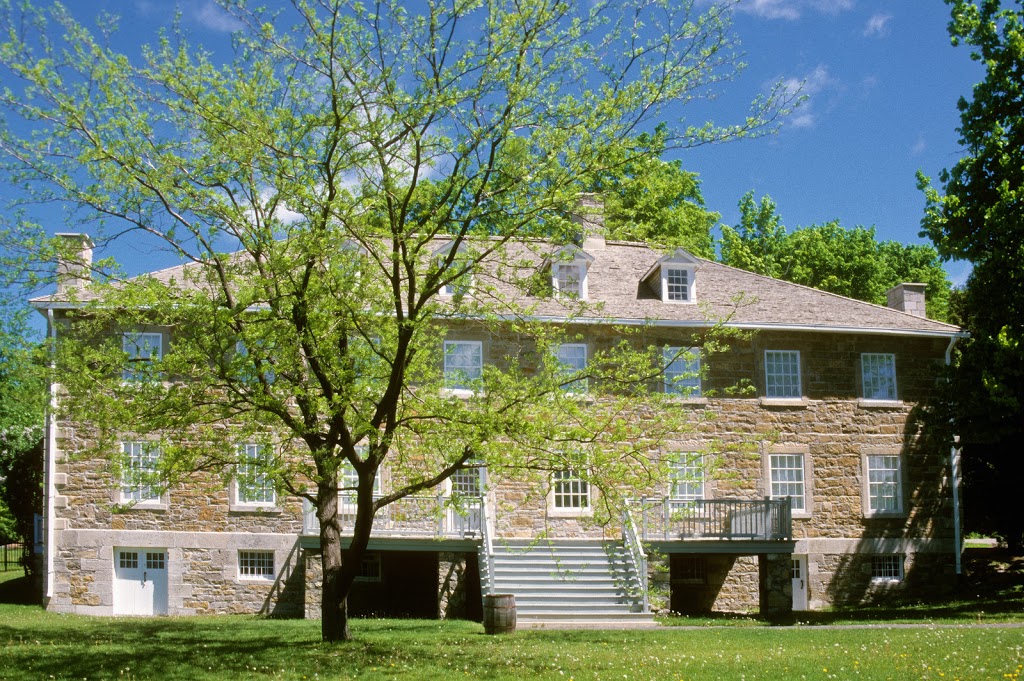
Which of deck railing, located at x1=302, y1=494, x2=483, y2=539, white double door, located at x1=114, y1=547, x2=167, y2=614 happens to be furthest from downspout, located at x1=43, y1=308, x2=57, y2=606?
deck railing, located at x1=302, y1=494, x2=483, y2=539

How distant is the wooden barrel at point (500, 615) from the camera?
18.7 meters

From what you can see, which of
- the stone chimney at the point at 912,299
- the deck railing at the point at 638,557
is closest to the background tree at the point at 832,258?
the stone chimney at the point at 912,299

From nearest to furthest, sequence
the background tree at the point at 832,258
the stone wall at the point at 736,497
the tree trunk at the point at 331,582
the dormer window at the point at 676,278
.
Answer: the tree trunk at the point at 331,582
the stone wall at the point at 736,497
the dormer window at the point at 676,278
the background tree at the point at 832,258

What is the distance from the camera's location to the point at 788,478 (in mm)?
26375

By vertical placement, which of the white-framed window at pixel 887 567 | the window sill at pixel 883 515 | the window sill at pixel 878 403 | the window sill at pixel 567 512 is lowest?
the white-framed window at pixel 887 567

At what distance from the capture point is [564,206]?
13406 millimetres

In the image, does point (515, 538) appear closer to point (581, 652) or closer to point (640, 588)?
point (640, 588)

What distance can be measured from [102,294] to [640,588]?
11.5 metres

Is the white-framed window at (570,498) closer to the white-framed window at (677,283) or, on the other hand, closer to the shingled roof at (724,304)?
the shingled roof at (724,304)

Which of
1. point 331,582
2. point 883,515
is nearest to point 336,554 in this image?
point 331,582

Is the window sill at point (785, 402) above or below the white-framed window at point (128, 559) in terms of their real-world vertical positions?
above

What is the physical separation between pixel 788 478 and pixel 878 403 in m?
3.06

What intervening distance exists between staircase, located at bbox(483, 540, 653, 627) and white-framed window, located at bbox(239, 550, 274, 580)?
17.8 ft

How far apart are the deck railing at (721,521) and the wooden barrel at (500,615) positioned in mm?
5382
